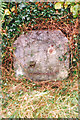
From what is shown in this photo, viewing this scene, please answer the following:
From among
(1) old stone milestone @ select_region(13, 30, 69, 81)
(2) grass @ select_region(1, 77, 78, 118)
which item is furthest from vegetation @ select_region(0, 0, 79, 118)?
(1) old stone milestone @ select_region(13, 30, 69, 81)

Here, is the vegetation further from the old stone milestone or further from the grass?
the old stone milestone

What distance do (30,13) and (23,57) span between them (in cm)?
104

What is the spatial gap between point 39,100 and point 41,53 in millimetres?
1099

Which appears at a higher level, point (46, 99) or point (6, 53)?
point (6, 53)

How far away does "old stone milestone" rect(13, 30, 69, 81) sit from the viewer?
131 inches

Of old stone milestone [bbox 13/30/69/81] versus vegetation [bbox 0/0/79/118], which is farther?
old stone milestone [bbox 13/30/69/81]

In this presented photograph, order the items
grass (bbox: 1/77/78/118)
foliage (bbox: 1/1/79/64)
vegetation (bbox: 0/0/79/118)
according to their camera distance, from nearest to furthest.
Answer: grass (bbox: 1/77/78/118)
vegetation (bbox: 0/0/79/118)
foliage (bbox: 1/1/79/64)

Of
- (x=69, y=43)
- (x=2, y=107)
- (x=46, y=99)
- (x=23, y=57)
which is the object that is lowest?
(x=2, y=107)

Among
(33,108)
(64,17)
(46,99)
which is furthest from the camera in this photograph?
(64,17)

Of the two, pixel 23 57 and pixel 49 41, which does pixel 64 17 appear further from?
pixel 23 57

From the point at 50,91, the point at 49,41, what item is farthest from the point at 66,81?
the point at 49,41

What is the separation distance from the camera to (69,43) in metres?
3.36

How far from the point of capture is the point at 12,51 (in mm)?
3383

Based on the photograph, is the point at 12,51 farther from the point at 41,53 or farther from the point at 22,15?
→ the point at 22,15
